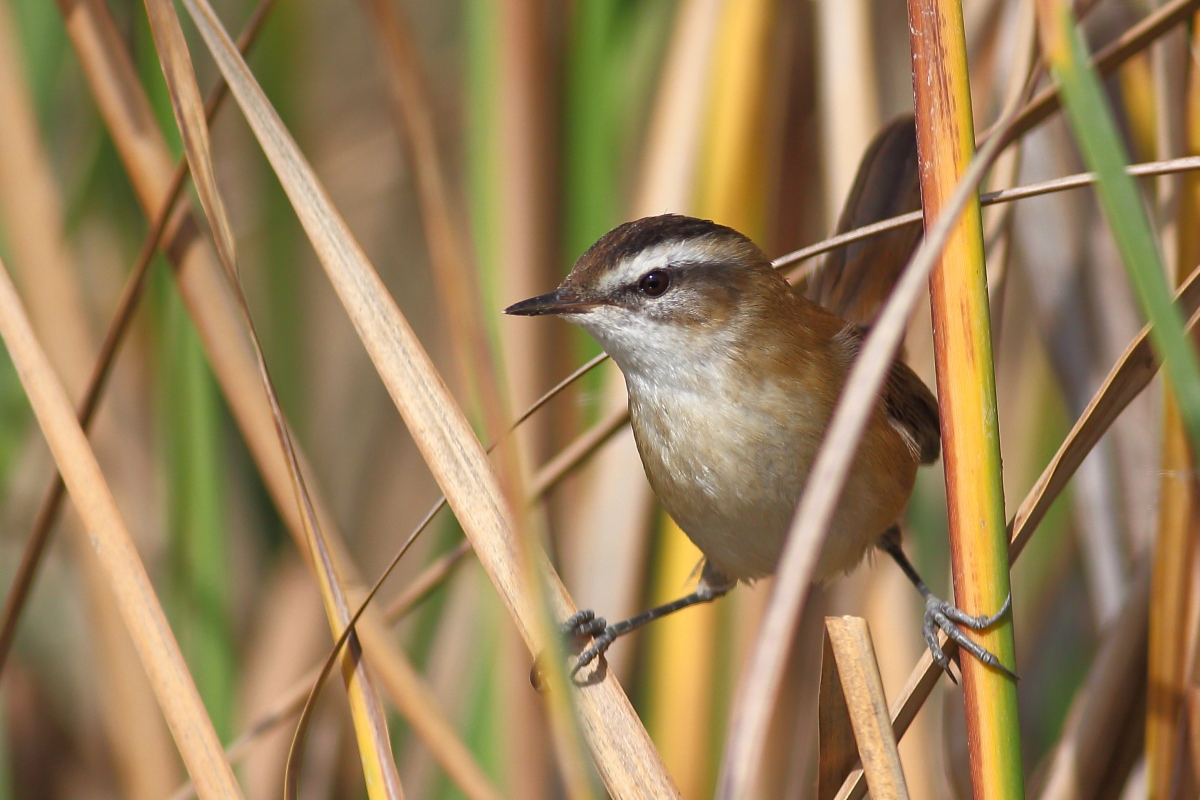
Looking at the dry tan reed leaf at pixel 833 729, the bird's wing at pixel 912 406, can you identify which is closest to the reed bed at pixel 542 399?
the dry tan reed leaf at pixel 833 729

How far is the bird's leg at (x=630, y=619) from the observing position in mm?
1218

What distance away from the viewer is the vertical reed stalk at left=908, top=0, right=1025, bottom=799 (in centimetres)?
84

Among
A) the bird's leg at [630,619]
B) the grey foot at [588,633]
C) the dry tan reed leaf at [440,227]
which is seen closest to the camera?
the dry tan reed leaf at [440,227]

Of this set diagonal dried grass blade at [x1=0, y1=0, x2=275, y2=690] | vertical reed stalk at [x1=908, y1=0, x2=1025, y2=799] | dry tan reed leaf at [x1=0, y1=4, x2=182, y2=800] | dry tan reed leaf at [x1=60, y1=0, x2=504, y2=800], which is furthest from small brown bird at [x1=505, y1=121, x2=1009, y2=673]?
dry tan reed leaf at [x1=0, y1=4, x2=182, y2=800]

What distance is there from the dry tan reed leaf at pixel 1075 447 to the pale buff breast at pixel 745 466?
1.32 feet

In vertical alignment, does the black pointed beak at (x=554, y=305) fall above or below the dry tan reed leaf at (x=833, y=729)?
above

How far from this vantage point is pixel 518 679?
162 centimetres

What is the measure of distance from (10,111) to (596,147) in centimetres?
91

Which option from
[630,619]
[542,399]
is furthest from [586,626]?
[542,399]

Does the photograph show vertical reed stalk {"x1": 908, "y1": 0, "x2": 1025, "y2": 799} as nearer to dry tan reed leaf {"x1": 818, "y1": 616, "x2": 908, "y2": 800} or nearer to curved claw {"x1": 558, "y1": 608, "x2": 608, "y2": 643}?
dry tan reed leaf {"x1": 818, "y1": 616, "x2": 908, "y2": 800}

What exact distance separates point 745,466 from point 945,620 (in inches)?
13.5

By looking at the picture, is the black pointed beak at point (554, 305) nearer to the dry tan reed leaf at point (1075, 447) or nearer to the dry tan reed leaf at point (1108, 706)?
the dry tan reed leaf at point (1075, 447)

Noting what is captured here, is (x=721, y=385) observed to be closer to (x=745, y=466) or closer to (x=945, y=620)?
(x=745, y=466)

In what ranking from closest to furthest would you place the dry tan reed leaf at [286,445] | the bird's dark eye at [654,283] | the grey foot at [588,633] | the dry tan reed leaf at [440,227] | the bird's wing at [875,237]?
the dry tan reed leaf at [440,227] < the dry tan reed leaf at [286,445] < the grey foot at [588,633] < the bird's dark eye at [654,283] < the bird's wing at [875,237]
